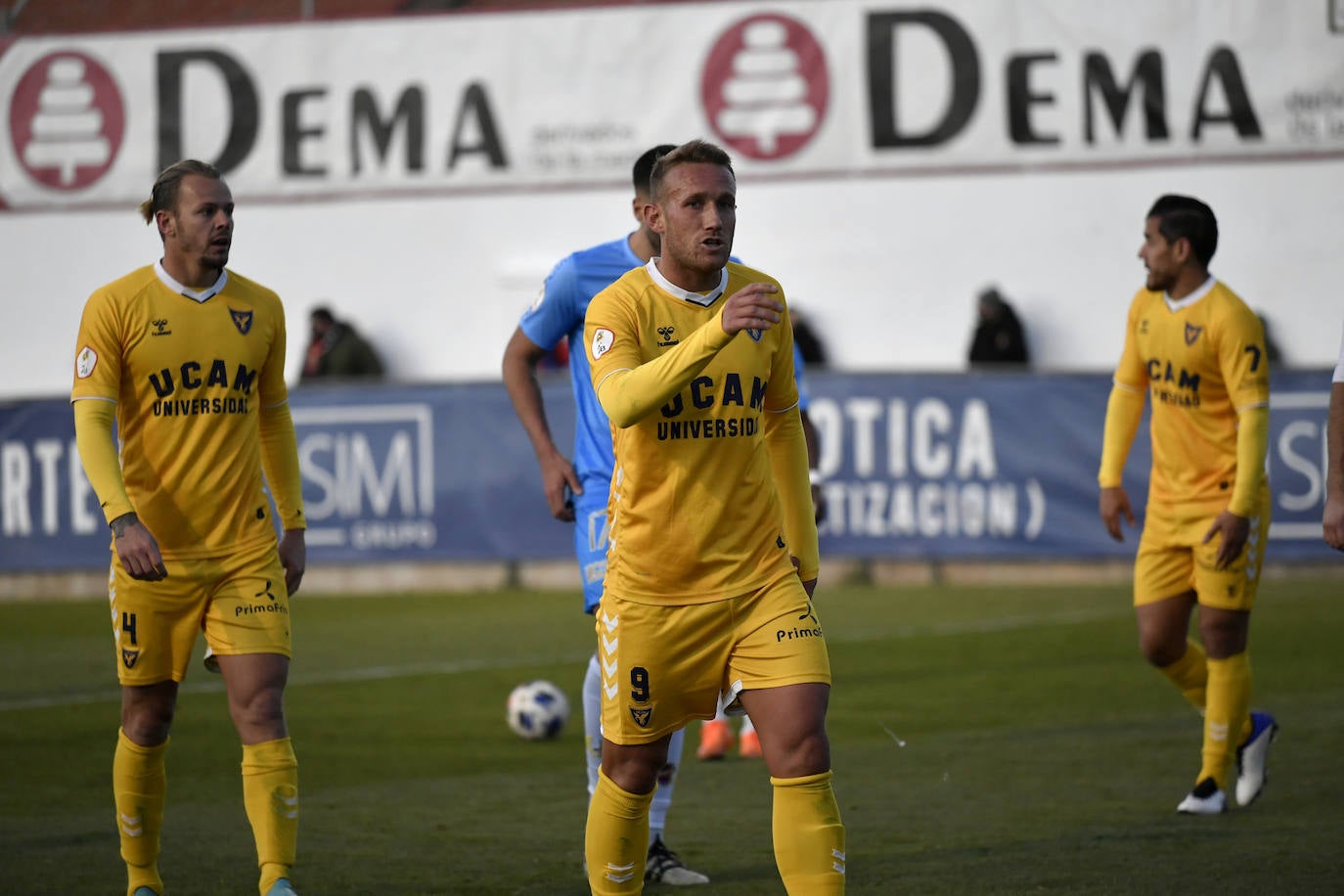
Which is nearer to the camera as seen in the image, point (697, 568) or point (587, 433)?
point (697, 568)

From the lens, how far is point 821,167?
20.1 m

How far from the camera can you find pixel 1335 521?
648 centimetres

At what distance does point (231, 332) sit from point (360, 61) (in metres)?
15.1

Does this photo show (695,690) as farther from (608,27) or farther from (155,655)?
(608,27)

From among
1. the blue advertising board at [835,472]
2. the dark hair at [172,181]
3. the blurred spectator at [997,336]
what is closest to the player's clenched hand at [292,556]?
the dark hair at [172,181]

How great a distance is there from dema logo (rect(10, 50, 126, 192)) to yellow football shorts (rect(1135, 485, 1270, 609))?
15875 mm

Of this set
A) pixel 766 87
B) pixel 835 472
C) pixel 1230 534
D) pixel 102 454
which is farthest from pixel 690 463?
pixel 766 87

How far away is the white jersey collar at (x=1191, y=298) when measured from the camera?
8133 millimetres

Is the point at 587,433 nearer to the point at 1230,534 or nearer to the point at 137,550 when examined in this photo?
the point at 137,550

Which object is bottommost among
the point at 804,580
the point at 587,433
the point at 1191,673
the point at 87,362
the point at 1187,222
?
the point at 1191,673

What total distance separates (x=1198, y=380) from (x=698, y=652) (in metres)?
3.49

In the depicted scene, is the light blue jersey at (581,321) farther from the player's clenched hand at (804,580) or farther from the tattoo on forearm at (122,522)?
the tattoo on forearm at (122,522)

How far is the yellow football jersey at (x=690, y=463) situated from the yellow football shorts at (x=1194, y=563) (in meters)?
3.21

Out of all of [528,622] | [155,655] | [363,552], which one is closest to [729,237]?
[155,655]
